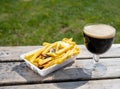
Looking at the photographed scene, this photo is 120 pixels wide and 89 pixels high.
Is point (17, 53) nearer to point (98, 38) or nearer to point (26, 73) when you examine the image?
point (26, 73)

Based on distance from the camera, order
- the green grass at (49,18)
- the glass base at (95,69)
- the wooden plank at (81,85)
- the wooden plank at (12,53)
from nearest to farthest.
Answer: the wooden plank at (81,85), the glass base at (95,69), the wooden plank at (12,53), the green grass at (49,18)

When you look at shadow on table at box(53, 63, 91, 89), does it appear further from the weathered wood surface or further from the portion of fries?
the weathered wood surface

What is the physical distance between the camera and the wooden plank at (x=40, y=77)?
4.29ft

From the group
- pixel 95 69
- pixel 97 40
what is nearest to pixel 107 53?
pixel 95 69

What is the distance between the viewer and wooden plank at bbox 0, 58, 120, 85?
1307 millimetres

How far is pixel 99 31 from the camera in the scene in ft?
4.37

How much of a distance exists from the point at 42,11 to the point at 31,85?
2.56 meters

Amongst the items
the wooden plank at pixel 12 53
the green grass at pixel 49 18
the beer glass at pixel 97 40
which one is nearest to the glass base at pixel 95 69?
the beer glass at pixel 97 40

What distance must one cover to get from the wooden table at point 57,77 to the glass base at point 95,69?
0.07 ft

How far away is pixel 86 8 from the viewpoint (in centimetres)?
389

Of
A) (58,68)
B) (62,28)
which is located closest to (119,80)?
(58,68)

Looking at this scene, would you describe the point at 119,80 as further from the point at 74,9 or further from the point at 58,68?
the point at 74,9

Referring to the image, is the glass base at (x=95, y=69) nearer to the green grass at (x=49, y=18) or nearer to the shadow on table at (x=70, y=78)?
the shadow on table at (x=70, y=78)

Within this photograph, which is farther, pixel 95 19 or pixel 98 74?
pixel 95 19
